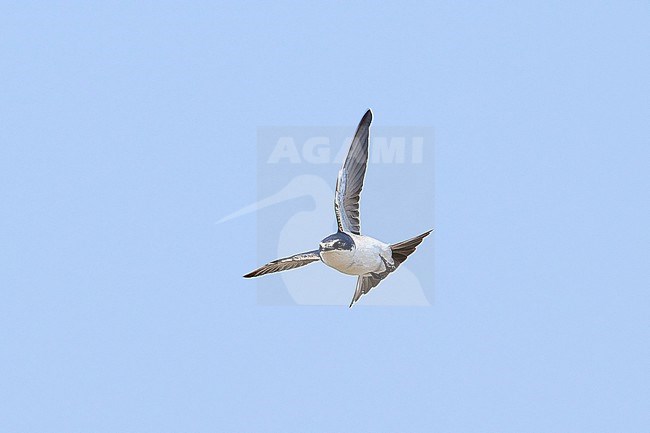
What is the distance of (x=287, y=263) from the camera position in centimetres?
804

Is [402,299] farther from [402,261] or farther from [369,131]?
[369,131]

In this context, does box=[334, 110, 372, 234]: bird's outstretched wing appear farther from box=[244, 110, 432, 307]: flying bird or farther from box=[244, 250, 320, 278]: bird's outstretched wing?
box=[244, 250, 320, 278]: bird's outstretched wing

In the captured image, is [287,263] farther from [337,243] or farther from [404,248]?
[404,248]

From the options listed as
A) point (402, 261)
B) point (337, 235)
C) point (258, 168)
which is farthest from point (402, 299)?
point (258, 168)

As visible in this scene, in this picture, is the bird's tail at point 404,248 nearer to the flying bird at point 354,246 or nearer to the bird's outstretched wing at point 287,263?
the flying bird at point 354,246

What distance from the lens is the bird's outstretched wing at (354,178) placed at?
8.46 m

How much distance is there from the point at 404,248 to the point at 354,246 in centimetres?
42

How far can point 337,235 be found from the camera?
7.95 metres

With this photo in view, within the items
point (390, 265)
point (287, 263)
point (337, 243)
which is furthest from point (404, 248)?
point (287, 263)

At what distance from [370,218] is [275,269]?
795 millimetres

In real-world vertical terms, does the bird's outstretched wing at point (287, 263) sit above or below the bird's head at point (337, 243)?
below

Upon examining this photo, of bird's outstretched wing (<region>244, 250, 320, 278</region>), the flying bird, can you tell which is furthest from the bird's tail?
bird's outstretched wing (<region>244, 250, 320, 278</region>)

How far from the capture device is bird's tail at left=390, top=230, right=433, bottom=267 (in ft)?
26.9

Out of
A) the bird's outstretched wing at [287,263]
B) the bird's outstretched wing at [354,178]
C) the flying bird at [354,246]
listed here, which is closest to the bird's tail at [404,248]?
the flying bird at [354,246]
